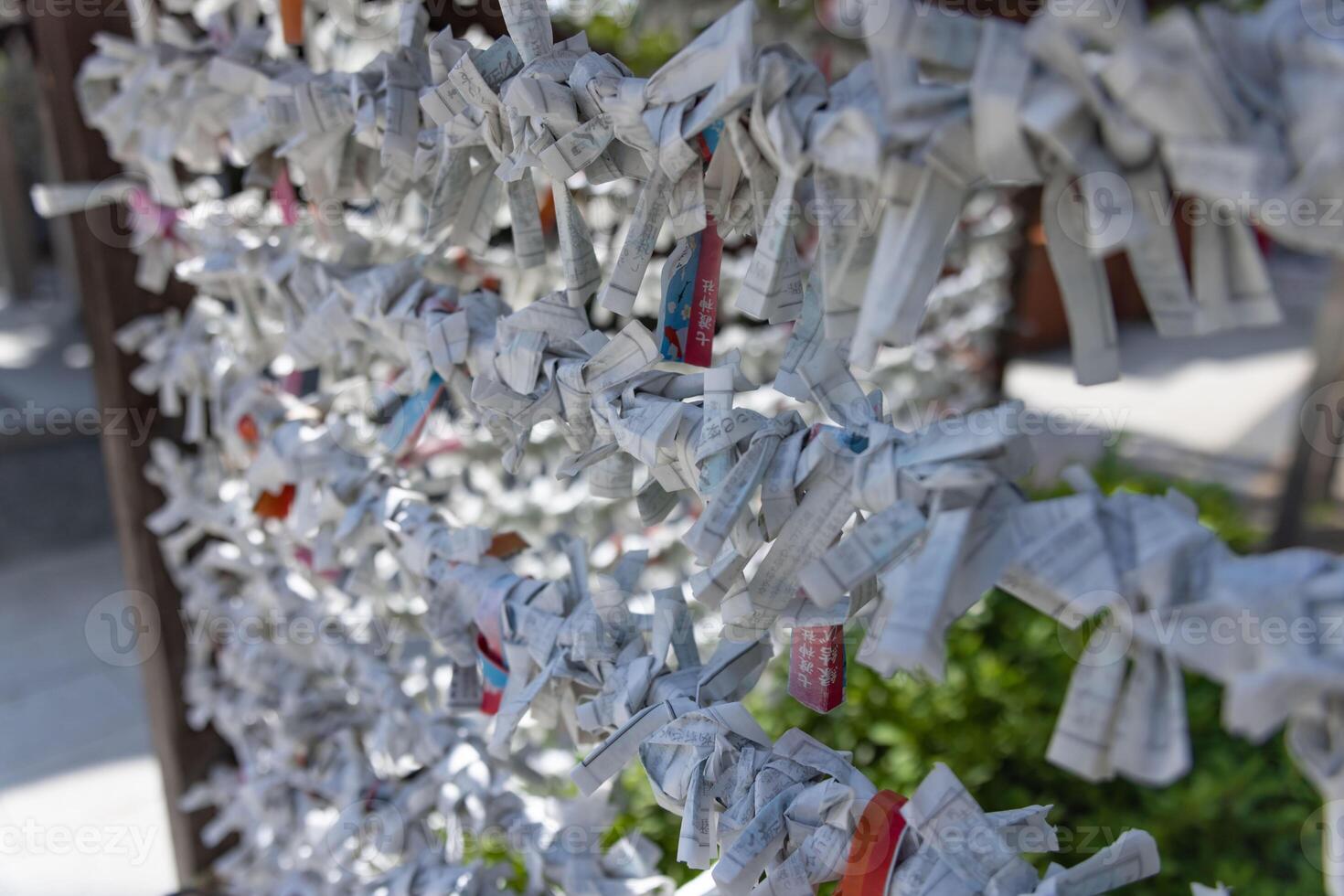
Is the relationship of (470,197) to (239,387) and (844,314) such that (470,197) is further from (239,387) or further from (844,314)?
(239,387)

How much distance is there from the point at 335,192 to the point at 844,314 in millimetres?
411

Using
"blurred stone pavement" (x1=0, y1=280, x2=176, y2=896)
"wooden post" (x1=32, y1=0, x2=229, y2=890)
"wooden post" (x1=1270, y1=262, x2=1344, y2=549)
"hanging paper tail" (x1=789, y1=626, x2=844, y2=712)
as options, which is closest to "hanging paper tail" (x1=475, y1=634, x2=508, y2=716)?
"hanging paper tail" (x1=789, y1=626, x2=844, y2=712)

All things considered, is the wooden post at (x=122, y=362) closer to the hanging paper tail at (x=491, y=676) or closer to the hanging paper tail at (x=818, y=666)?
the hanging paper tail at (x=491, y=676)

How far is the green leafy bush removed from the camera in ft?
4.17

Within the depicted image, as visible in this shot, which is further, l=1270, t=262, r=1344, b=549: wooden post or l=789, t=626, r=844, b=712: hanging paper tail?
l=1270, t=262, r=1344, b=549: wooden post

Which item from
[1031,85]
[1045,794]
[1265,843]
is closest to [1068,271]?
[1031,85]

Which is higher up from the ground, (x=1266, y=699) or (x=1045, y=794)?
(x=1266, y=699)

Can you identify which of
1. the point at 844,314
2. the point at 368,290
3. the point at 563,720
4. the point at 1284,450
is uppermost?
the point at 844,314

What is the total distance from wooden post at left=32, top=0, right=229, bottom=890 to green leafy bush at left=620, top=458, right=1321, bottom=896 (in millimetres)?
487

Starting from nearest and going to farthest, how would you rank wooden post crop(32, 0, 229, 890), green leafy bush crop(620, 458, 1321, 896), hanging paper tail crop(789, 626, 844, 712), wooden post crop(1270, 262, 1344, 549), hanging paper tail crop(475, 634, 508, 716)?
hanging paper tail crop(789, 626, 844, 712), hanging paper tail crop(475, 634, 508, 716), wooden post crop(32, 0, 229, 890), green leafy bush crop(620, 458, 1321, 896), wooden post crop(1270, 262, 1344, 549)

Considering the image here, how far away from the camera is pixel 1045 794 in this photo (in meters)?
1.37

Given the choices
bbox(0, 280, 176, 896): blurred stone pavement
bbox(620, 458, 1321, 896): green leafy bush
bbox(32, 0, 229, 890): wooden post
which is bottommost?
bbox(0, 280, 176, 896): blurred stone pavement

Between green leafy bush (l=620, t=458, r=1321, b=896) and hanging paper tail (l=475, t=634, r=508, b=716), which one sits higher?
hanging paper tail (l=475, t=634, r=508, b=716)

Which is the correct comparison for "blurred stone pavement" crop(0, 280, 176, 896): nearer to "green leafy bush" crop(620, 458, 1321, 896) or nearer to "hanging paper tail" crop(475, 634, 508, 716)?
"green leafy bush" crop(620, 458, 1321, 896)
